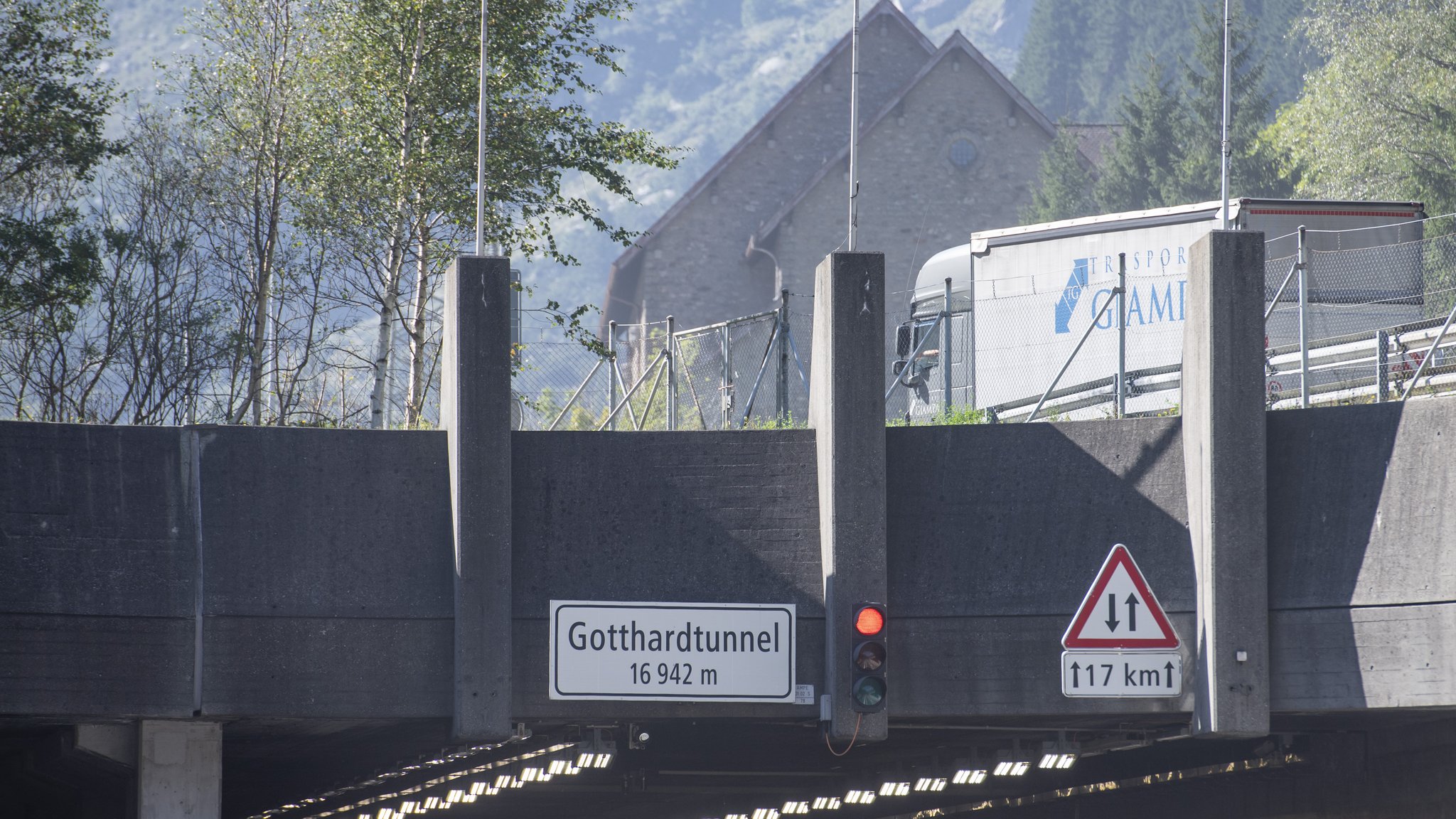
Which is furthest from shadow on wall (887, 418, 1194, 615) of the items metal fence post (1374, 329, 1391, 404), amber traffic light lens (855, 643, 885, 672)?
metal fence post (1374, 329, 1391, 404)

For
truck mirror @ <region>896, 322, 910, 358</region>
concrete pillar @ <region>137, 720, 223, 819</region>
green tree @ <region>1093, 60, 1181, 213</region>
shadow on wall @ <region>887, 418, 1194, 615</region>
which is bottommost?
concrete pillar @ <region>137, 720, 223, 819</region>

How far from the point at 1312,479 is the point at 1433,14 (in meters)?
34.1

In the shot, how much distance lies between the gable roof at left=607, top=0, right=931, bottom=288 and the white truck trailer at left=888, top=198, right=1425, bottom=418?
27349mm

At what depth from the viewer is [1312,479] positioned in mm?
12312

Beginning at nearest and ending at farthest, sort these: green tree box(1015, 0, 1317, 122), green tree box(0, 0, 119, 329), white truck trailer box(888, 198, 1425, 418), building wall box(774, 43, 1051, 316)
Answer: green tree box(0, 0, 119, 329), white truck trailer box(888, 198, 1425, 418), building wall box(774, 43, 1051, 316), green tree box(1015, 0, 1317, 122)

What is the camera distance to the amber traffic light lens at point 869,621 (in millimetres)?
11992

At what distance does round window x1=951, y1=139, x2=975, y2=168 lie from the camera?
48.9 meters

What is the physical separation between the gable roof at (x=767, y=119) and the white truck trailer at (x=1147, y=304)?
2735 centimetres

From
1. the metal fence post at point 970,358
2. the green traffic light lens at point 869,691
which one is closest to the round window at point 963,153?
the metal fence post at point 970,358

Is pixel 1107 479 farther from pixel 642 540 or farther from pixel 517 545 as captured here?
pixel 517 545

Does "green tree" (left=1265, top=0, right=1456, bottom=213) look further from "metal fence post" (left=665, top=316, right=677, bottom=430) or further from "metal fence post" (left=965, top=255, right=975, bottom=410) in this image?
"metal fence post" (left=665, top=316, right=677, bottom=430)

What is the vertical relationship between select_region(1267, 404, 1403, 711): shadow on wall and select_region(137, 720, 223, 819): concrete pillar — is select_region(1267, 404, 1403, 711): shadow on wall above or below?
above

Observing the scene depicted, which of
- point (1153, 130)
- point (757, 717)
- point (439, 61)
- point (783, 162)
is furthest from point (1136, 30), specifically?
point (757, 717)

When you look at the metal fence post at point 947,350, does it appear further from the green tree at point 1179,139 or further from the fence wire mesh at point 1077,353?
the green tree at point 1179,139
